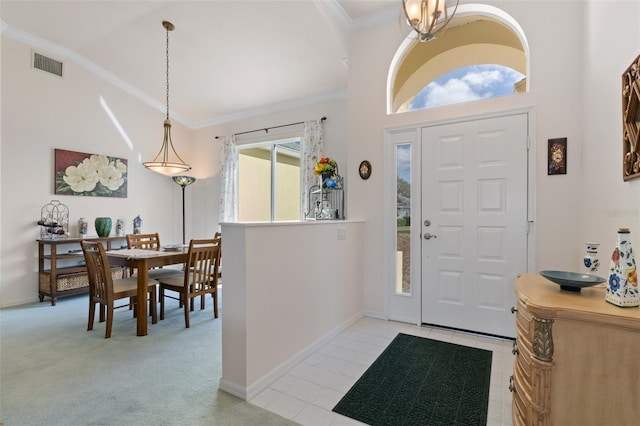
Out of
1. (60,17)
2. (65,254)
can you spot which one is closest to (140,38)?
(60,17)

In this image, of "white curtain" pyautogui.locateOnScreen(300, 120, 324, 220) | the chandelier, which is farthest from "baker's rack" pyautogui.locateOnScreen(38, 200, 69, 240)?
the chandelier

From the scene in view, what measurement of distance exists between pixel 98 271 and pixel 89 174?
2378 millimetres

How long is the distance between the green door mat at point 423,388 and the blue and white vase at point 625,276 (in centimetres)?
102

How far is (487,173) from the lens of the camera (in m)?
2.89

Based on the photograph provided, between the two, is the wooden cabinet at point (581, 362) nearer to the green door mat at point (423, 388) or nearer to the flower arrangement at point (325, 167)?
the green door mat at point (423, 388)

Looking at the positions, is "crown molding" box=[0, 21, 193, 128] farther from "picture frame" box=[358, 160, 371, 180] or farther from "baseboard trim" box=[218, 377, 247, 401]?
"baseboard trim" box=[218, 377, 247, 401]

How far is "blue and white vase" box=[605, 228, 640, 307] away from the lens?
1.23 metres

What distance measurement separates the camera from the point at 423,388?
81.2 inches

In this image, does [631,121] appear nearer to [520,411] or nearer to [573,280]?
[573,280]

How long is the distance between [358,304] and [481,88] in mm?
2596

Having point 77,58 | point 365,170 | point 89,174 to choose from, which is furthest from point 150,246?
point 365,170

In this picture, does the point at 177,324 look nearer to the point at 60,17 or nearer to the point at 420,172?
the point at 420,172

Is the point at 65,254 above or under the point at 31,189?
under

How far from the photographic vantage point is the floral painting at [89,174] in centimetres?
428
